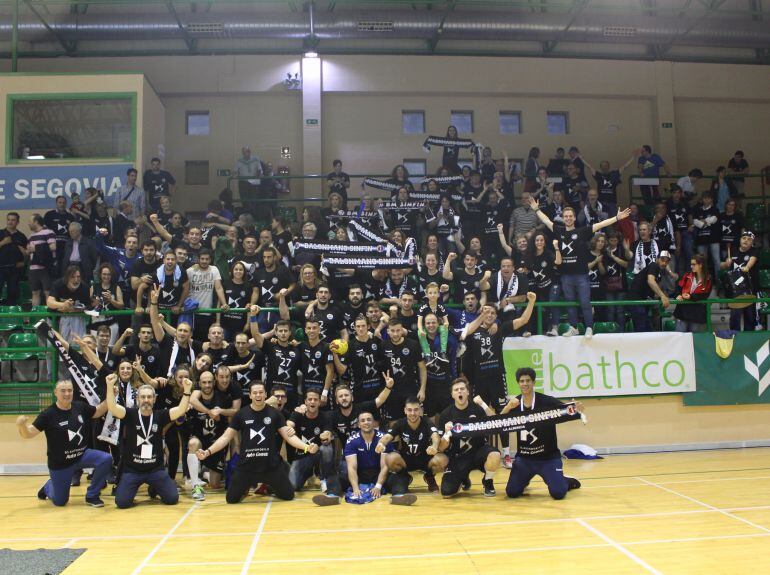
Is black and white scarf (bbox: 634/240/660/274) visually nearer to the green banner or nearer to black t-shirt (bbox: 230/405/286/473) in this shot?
the green banner

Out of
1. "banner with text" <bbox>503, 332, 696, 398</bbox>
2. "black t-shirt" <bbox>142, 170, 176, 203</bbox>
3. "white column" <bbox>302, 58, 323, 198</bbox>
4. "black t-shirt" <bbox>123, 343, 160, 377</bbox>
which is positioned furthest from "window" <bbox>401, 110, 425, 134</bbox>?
"black t-shirt" <bbox>123, 343, 160, 377</bbox>

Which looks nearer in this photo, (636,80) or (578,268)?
(578,268)

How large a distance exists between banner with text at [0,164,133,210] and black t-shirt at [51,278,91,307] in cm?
695

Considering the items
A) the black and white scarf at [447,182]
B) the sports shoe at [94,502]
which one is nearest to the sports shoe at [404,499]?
the sports shoe at [94,502]

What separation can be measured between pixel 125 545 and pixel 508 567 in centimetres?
424

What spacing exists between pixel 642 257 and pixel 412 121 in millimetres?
10391

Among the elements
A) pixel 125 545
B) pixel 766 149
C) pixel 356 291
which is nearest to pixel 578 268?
pixel 356 291

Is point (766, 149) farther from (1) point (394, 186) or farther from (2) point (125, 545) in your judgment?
(2) point (125, 545)

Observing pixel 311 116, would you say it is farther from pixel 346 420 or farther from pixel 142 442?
pixel 142 442

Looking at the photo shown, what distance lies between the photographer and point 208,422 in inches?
454

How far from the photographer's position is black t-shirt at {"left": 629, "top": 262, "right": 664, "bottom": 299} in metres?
14.1

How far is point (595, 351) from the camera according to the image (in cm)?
1358

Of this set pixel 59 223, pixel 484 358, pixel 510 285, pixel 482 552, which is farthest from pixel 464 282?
pixel 59 223

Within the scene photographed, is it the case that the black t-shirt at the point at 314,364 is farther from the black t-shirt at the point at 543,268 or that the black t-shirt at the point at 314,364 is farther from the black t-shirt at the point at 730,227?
the black t-shirt at the point at 730,227
